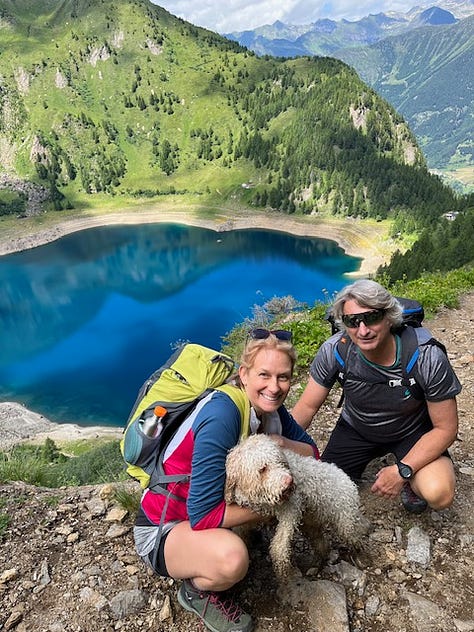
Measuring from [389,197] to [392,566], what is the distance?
415ft

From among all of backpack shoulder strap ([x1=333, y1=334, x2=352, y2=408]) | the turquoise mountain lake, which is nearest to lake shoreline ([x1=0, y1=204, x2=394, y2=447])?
the turquoise mountain lake

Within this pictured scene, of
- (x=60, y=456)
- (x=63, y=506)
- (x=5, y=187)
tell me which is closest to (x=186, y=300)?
(x=60, y=456)

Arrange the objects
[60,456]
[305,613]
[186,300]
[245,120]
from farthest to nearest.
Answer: [245,120] < [186,300] < [60,456] < [305,613]

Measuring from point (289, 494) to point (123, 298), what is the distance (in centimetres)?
7918

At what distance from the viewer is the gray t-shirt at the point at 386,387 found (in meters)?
4.08

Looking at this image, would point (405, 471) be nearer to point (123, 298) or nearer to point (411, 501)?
point (411, 501)

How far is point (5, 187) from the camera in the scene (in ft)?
496

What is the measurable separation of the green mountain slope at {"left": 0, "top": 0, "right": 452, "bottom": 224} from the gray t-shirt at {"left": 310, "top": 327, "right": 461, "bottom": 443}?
11652 cm

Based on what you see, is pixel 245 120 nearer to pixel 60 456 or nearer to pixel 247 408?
pixel 60 456

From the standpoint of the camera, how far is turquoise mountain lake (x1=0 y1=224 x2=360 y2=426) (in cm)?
5025

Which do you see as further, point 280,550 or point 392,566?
point 392,566

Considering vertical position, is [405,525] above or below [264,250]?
above

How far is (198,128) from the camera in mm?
172125

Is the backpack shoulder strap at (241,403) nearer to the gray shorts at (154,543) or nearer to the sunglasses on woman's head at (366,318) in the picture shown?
the gray shorts at (154,543)
